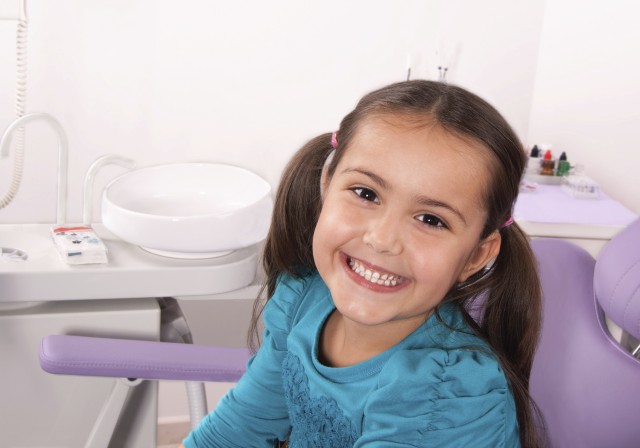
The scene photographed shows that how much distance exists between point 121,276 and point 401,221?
794mm

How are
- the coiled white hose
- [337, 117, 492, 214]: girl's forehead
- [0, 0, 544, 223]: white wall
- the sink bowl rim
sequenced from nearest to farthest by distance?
[337, 117, 492, 214]: girl's forehead
the sink bowl rim
the coiled white hose
[0, 0, 544, 223]: white wall

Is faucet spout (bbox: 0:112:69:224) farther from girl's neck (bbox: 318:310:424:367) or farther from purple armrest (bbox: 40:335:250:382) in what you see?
girl's neck (bbox: 318:310:424:367)

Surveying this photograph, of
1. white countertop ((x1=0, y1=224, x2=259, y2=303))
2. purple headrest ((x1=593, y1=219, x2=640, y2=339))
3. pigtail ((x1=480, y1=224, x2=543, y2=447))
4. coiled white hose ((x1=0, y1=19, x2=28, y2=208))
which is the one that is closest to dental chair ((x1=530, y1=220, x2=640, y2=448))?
purple headrest ((x1=593, y1=219, x2=640, y2=339))

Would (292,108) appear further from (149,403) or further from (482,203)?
(482,203)

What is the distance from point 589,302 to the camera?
1.23 m

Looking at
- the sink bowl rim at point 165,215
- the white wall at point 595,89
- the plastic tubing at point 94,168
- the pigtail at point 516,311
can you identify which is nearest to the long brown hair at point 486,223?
the pigtail at point 516,311

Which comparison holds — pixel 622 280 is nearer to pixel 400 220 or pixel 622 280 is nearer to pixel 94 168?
pixel 400 220

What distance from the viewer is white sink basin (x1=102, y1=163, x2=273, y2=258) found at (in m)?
1.52

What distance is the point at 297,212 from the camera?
1161 millimetres

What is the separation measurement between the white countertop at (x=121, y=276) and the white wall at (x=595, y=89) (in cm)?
101

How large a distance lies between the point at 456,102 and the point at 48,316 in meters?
0.95

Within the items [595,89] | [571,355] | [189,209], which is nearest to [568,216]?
[595,89]

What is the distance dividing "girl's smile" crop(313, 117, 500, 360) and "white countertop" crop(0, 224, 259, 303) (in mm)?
641

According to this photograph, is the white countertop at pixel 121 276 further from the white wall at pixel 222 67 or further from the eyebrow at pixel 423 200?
the eyebrow at pixel 423 200
